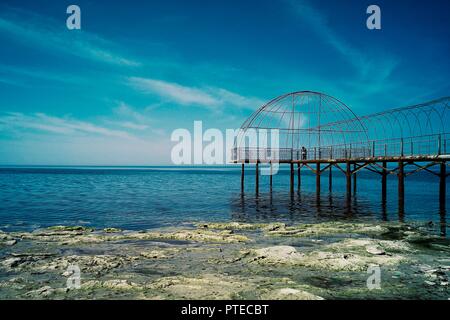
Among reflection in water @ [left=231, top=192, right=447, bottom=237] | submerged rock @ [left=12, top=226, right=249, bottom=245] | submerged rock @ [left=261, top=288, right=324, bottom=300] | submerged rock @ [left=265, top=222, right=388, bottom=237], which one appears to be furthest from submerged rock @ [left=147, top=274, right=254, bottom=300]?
reflection in water @ [left=231, top=192, right=447, bottom=237]

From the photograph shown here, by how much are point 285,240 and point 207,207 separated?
14059mm

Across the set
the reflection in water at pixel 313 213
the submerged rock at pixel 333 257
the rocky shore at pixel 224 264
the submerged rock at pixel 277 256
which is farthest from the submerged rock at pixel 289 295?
the reflection in water at pixel 313 213

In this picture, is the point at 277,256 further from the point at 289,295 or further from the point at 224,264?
the point at 289,295

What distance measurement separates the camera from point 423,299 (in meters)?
8.45

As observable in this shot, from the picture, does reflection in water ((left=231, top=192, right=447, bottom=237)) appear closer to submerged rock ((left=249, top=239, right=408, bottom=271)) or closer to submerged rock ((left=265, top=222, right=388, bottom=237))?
submerged rock ((left=265, top=222, right=388, bottom=237))

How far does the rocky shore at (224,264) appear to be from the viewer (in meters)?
8.92

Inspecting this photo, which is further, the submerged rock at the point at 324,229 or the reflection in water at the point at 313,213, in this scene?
the reflection in water at the point at 313,213

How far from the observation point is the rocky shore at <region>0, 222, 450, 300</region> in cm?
892

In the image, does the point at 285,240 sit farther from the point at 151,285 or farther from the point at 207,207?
the point at 207,207

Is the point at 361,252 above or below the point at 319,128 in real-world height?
below

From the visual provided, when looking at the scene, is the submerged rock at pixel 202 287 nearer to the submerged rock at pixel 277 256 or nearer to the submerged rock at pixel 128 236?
the submerged rock at pixel 277 256

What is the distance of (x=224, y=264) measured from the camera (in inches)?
→ 450
